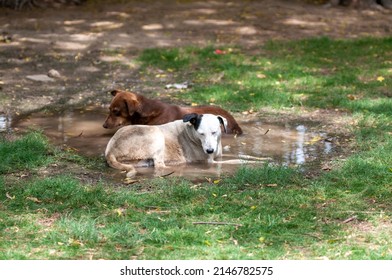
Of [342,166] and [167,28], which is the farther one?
[167,28]

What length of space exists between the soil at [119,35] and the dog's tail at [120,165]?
2.63 meters

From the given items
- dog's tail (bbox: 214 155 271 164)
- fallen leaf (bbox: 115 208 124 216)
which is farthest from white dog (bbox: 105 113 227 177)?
fallen leaf (bbox: 115 208 124 216)

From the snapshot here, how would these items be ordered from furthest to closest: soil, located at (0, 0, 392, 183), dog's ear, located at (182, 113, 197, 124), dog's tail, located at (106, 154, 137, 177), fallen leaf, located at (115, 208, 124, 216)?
soil, located at (0, 0, 392, 183) < dog's ear, located at (182, 113, 197, 124) < dog's tail, located at (106, 154, 137, 177) < fallen leaf, located at (115, 208, 124, 216)

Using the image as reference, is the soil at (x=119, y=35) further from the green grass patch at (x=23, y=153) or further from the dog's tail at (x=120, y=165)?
the dog's tail at (x=120, y=165)

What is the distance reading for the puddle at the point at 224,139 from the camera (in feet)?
28.5

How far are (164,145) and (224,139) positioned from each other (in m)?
1.24

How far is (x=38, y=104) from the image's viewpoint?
37.5ft

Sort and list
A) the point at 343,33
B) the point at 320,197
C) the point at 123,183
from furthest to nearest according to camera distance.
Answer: the point at 343,33 < the point at 123,183 < the point at 320,197

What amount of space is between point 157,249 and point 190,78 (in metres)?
7.39

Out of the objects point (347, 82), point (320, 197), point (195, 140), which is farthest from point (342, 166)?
point (347, 82)

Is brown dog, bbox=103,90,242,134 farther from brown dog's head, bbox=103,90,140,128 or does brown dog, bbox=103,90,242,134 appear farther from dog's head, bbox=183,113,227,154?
dog's head, bbox=183,113,227,154

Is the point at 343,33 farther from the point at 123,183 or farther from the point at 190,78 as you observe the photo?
the point at 123,183

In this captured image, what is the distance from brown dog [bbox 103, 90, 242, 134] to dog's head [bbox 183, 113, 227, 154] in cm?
107

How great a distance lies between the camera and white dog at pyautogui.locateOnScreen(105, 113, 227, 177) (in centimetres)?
853
